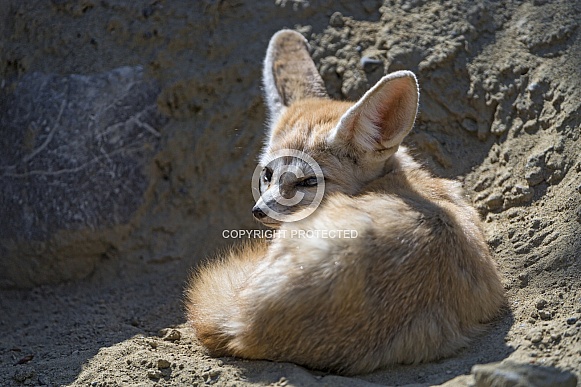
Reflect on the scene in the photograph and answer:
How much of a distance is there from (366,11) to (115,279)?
2.64 m

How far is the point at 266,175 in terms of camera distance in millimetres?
4176

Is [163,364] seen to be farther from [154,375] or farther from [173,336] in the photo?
[173,336]

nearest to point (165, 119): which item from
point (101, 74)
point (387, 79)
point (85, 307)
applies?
point (101, 74)

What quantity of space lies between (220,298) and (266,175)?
2.90 feet

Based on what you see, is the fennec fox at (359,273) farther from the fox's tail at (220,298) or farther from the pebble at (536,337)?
the pebble at (536,337)

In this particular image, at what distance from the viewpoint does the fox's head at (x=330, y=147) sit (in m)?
3.78

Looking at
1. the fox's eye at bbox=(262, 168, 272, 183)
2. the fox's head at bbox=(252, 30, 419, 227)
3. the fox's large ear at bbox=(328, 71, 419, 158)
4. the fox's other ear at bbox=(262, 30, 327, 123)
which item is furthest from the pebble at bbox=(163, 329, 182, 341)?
the fox's other ear at bbox=(262, 30, 327, 123)

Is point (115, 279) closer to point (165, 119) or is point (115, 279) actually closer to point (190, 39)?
point (165, 119)

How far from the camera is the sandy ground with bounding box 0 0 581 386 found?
12.2 ft

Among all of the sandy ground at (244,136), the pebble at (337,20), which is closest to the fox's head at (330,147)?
the sandy ground at (244,136)

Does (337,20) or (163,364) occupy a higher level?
(337,20)

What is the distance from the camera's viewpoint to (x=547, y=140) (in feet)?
14.0

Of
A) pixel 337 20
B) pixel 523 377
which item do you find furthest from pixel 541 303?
pixel 337 20

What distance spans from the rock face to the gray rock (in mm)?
3124
